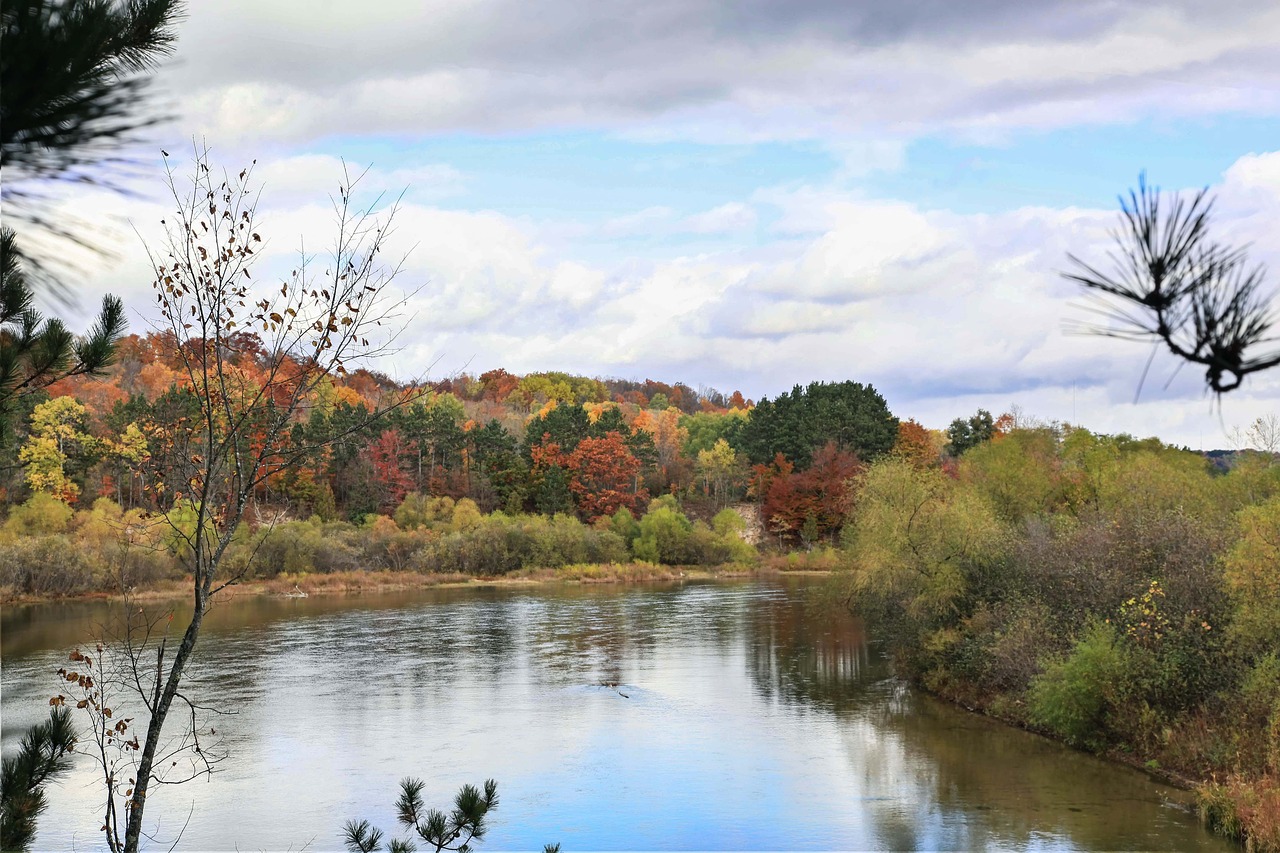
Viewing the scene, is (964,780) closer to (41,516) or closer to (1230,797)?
(1230,797)

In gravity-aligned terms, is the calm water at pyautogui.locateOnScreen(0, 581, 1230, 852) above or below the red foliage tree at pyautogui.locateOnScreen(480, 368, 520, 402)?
below

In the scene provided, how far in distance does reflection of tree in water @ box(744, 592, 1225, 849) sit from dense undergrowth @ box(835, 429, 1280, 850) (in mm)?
711

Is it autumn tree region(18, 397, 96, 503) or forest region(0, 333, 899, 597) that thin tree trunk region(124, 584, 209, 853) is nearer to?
forest region(0, 333, 899, 597)

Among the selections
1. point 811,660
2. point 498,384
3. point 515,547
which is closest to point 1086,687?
point 811,660

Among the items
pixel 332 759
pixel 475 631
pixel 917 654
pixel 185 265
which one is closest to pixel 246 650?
pixel 475 631

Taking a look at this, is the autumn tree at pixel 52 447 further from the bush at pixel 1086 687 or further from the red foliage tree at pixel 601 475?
the bush at pixel 1086 687

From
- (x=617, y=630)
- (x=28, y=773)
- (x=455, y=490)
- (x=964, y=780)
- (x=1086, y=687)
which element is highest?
(x=455, y=490)

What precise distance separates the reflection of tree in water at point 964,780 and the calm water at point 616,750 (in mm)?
53

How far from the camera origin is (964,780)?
18156 millimetres

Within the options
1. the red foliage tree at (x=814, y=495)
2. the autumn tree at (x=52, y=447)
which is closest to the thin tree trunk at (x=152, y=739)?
the autumn tree at (x=52, y=447)

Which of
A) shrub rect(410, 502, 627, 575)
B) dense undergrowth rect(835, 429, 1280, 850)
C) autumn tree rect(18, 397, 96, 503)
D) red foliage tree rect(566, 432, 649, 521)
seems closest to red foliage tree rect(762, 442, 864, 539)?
red foliage tree rect(566, 432, 649, 521)

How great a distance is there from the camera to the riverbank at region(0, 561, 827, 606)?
42500 mm

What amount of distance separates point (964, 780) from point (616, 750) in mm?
5990

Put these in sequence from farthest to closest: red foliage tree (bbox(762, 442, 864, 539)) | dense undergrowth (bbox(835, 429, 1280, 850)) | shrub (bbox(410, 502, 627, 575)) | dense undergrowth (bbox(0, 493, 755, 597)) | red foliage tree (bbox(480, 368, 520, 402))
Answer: red foliage tree (bbox(480, 368, 520, 402))
red foliage tree (bbox(762, 442, 864, 539))
shrub (bbox(410, 502, 627, 575))
dense undergrowth (bbox(0, 493, 755, 597))
dense undergrowth (bbox(835, 429, 1280, 850))
